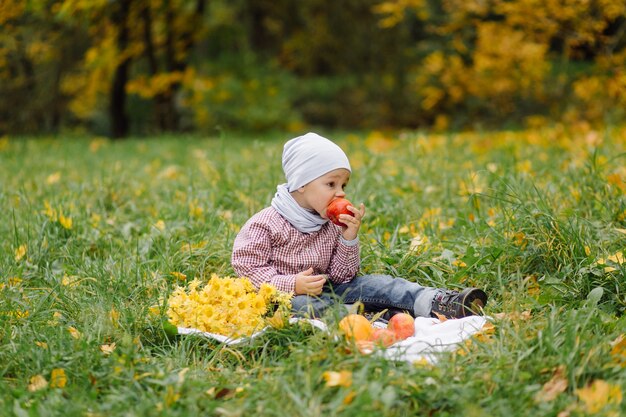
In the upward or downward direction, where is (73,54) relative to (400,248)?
upward

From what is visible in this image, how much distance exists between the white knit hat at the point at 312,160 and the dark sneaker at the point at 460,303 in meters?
0.69

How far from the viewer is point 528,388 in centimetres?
215

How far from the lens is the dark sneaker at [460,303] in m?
2.82

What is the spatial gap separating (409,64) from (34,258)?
10.4 m

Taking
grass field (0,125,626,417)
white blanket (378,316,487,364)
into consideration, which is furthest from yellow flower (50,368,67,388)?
white blanket (378,316,487,364)

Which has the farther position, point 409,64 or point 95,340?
point 409,64

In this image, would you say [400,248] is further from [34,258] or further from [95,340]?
[34,258]

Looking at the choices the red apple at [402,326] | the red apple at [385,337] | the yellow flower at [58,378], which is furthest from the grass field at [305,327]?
the red apple at [402,326]

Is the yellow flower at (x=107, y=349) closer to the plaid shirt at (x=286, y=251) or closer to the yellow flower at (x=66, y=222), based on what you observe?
the plaid shirt at (x=286, y=251)

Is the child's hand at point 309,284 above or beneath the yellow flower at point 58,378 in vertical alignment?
above

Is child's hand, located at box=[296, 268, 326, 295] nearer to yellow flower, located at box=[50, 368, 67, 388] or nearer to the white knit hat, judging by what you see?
the white knit hat

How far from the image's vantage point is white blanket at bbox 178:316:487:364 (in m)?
2.41

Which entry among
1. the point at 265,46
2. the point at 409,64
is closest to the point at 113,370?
the point at 409,64

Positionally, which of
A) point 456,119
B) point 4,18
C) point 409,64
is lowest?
point 456,119
